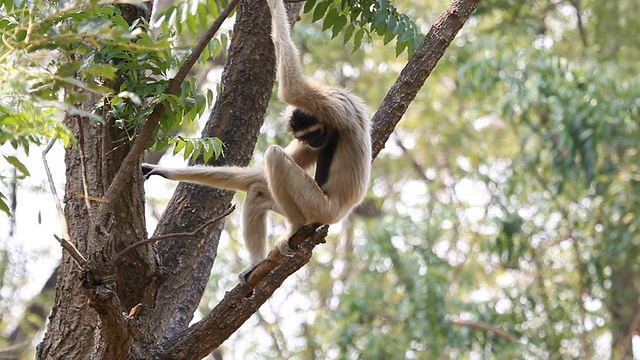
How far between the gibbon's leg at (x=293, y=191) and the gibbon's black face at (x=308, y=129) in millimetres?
319

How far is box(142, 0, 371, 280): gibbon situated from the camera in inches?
208

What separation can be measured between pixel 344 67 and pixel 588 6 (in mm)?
5079

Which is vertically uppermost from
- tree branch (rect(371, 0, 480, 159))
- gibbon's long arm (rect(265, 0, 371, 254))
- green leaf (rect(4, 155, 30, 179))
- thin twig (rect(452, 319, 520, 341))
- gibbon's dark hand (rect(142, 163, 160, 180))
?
gibbon's dark hand (rect(142, 163, 160, 180))

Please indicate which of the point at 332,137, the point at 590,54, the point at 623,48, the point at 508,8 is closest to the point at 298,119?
the point at 332,137

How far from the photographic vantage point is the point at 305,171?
18.2ft

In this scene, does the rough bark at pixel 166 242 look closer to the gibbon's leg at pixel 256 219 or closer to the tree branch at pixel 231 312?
the tree branch at pixel 231 312

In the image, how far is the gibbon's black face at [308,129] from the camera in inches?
217

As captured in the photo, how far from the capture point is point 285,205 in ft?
17.7

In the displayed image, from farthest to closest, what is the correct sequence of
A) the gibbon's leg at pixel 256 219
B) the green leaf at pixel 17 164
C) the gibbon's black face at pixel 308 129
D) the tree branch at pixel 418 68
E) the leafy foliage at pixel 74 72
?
1. the gibbon's leg at pixel 256 219
2. the gibbon's black face at pixel 308 129
3. the tree branch at pixel 418 68
4. the green leaf at pixel 17 164
5. the leafy foliage at pixel 74 72

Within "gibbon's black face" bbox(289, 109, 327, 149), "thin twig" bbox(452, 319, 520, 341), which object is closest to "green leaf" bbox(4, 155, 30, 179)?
"gibbon's black face" bbox(289, 109, 327, 149)

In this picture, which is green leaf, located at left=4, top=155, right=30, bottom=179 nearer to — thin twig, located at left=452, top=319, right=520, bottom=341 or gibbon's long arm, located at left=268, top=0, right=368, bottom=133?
gibbon's long arm, located at left=268, top=0, right=368, bottom=133

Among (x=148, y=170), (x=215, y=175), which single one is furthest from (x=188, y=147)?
(x=148, y=170)

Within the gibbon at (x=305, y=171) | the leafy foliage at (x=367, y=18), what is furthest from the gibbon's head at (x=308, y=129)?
the leafy foliage at (x=367, y=18)

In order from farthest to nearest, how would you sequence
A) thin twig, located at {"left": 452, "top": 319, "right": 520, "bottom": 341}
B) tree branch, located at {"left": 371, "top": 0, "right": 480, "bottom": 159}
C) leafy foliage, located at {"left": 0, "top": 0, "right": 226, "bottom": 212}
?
1. thin twig, located at {"left": 452, "top": 319, "right": 520, "bottom": 341}
2. tree branch, located at {"left": 371, "top": 0, "right": 480, "bottom": 159}
3. leafy foliage, located at {"left": 0, "top": 0, "right": 226, "bottom": 212}
